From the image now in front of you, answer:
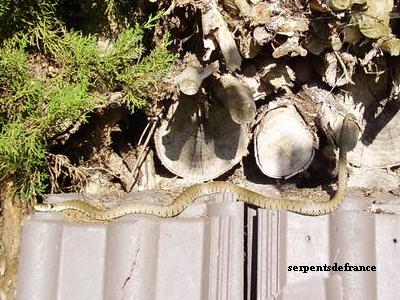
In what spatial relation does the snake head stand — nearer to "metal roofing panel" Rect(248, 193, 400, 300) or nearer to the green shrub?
the green shrub

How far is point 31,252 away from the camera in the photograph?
271cm

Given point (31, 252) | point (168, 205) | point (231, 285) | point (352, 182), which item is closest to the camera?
point (231, 285)

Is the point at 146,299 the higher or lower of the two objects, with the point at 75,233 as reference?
lower

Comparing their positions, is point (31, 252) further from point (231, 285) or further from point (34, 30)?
point (34, 30)

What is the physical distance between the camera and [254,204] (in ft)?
10.1

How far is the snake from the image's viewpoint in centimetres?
293

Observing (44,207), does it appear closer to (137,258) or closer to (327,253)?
(137,258)

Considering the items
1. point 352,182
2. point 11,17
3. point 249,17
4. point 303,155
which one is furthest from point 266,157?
point 11,17

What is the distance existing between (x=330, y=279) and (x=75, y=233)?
1.32m

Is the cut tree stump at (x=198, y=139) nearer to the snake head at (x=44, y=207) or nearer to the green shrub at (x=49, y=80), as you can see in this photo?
the green shrub at (x=49, y=80)

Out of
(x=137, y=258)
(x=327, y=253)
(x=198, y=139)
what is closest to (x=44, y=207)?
(x=137, y=258)

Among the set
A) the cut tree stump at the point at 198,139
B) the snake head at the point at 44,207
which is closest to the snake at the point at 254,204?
the snake head at the point at 44,207

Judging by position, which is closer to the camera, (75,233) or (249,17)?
(75,233)

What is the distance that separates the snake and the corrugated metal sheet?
0.22 meters
